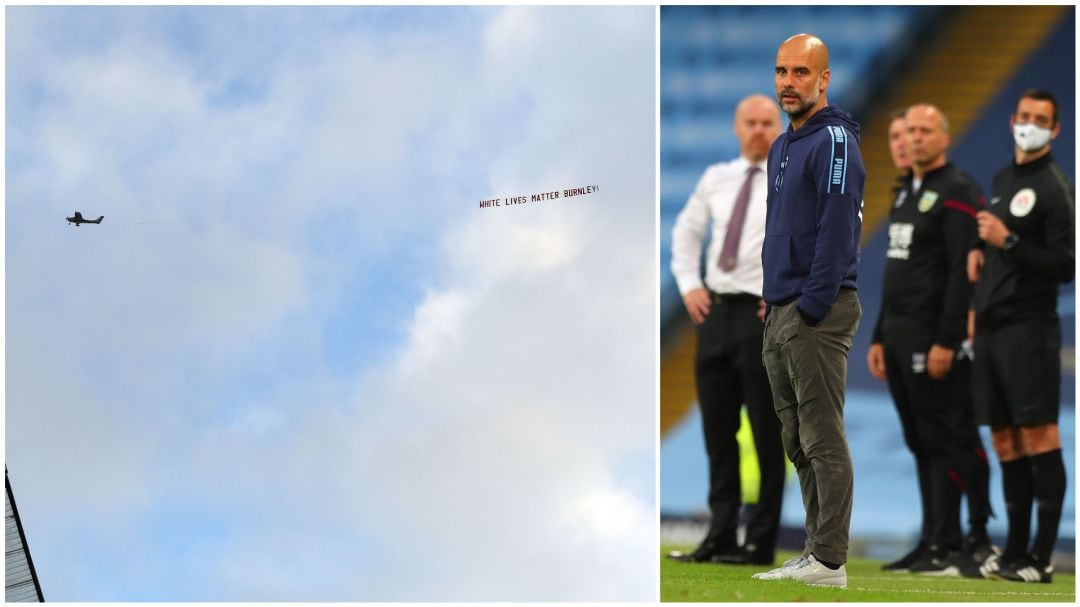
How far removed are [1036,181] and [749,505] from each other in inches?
92.0

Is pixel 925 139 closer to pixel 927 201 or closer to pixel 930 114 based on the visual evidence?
pixel 930 114

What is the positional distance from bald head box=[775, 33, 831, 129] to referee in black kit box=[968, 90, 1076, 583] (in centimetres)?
189

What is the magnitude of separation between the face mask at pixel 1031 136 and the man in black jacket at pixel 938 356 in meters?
0.37

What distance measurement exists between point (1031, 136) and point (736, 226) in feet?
4.07

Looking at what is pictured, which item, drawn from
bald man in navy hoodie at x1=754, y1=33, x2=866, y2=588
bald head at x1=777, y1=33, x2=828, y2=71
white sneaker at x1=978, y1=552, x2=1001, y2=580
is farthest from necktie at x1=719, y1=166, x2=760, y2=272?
bald head at x1=777, y1=33, x2=828, y2=71

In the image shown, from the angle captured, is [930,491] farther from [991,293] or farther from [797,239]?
[797,239]

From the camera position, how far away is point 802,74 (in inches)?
139

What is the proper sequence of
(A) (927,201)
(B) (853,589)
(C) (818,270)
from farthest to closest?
(A) (927,201) < (B) (853,589) < (C) (818,270)

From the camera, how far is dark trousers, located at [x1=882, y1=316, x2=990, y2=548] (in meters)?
5.54

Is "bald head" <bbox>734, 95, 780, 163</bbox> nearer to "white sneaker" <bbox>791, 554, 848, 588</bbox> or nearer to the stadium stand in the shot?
the stadium stand

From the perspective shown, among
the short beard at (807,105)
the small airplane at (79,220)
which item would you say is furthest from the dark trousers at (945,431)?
the small airplane at (79,220)

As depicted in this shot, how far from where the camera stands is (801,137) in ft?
11.8

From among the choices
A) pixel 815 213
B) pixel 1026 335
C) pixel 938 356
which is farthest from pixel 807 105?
pixel 938 356

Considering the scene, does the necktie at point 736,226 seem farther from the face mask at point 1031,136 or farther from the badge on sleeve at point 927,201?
the face mask at point 1031,136
